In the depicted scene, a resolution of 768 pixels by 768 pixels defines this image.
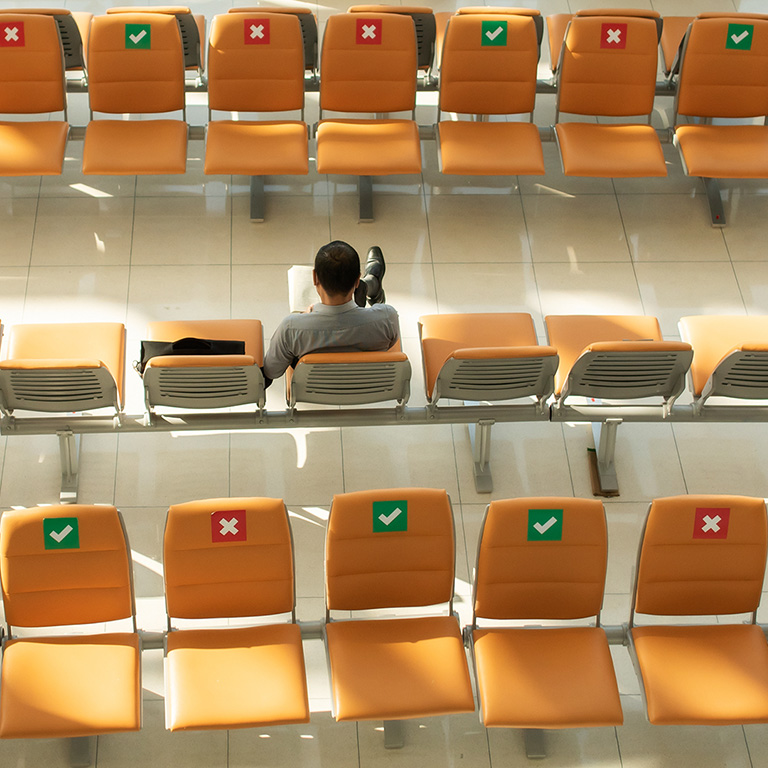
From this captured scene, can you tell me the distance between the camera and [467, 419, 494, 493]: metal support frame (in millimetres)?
4594

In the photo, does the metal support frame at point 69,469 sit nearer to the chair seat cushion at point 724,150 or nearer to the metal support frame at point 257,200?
the metal support frame at point 257,200

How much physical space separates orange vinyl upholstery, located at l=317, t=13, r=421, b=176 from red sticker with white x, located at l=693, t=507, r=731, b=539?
2.53m

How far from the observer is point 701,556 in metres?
3.82

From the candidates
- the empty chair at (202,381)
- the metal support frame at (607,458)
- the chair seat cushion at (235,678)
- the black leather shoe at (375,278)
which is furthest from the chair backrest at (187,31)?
the chair seat cushion at (235,678)

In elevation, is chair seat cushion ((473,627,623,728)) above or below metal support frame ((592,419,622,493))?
below

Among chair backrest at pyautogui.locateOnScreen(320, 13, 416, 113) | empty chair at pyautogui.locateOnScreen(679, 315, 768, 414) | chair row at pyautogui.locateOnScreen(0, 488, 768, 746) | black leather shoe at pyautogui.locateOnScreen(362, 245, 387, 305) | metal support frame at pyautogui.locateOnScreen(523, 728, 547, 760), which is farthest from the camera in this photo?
chair backrest at pyautogui.locateOnScreen(320, 13, 416, 113)

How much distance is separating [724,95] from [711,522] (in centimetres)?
298

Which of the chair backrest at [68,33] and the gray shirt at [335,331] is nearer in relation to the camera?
the gray shirt at [335,331]

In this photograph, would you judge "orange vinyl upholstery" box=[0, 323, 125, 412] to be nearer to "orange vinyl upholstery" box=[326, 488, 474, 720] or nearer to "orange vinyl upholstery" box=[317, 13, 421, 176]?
"orange vinyl upholstery" box=[326, 488, 474, 720]

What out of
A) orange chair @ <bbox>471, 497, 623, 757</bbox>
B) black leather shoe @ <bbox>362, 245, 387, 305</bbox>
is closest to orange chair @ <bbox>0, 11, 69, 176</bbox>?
black leather shoe @ <bbox>362, 245, 387, 305</bbox>

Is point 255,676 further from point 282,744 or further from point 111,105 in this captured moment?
point 111,105

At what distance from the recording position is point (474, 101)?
19.0ft

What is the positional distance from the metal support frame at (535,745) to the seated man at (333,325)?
Answer: 1554 millimetres

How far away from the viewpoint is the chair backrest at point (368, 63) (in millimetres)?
5590
